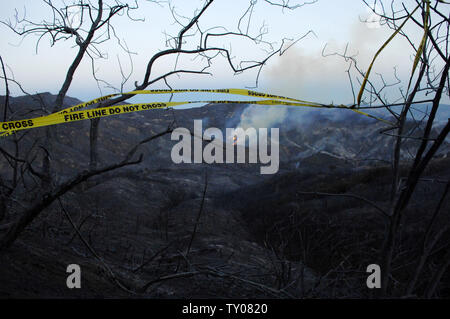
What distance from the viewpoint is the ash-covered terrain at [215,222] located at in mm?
3580

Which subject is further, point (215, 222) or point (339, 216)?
point (215, 222)

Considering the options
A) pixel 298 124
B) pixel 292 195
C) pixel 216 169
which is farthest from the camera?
pixel 298 124

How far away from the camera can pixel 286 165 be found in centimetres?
2766

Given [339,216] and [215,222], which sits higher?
[339,216]

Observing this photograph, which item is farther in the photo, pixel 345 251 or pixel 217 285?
pixel 345 251

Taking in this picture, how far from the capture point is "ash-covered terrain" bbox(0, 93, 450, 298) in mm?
3580

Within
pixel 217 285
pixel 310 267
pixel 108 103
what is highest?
pixel 108 103

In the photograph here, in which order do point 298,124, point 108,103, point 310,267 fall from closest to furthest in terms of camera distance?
point 108,103 → point 310,267 → point 298,124

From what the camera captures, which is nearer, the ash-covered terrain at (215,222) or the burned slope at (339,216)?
the ash-covered terrain at (215,222)

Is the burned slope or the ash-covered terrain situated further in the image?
the burned slope

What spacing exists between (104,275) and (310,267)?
4835mm

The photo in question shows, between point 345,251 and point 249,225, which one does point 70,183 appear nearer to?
point 345,251

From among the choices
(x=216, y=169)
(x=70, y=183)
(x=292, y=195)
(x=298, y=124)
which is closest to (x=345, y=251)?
(x=292, y=195)

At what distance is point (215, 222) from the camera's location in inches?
442
